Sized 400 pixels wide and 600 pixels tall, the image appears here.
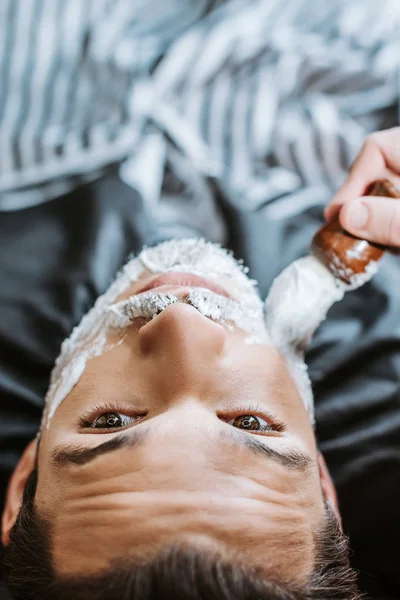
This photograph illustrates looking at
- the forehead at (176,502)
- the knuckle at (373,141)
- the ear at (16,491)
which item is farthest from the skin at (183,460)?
the knuckle at (373,141)

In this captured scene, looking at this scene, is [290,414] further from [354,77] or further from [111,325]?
[354,77]

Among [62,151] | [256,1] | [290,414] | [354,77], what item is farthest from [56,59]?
[290,414]

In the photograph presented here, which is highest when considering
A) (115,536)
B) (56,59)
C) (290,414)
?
(56,59)

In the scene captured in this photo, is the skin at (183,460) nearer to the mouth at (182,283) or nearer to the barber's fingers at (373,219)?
the mouth at (182,283)

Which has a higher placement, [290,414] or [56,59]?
[56,59]

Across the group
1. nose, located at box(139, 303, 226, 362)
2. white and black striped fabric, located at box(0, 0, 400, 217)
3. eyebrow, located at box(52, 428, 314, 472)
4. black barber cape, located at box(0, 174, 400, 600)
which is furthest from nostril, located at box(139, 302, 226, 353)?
white and black striped fabric, located at box(0, 0, 400, 217)

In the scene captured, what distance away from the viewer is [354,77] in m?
1.24

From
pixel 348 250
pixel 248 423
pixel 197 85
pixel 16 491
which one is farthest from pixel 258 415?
pixel 197 85

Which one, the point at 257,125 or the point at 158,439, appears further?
the point at 257,125

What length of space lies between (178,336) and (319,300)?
25 centimetres

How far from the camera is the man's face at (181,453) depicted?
1.88 feet

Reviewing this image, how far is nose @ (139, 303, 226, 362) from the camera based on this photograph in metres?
0.67

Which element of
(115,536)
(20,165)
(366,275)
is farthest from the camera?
(20,165)

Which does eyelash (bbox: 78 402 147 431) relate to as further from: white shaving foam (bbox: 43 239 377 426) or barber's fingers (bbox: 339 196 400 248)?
barber's fingers (bbox: 339 196 400 248)
